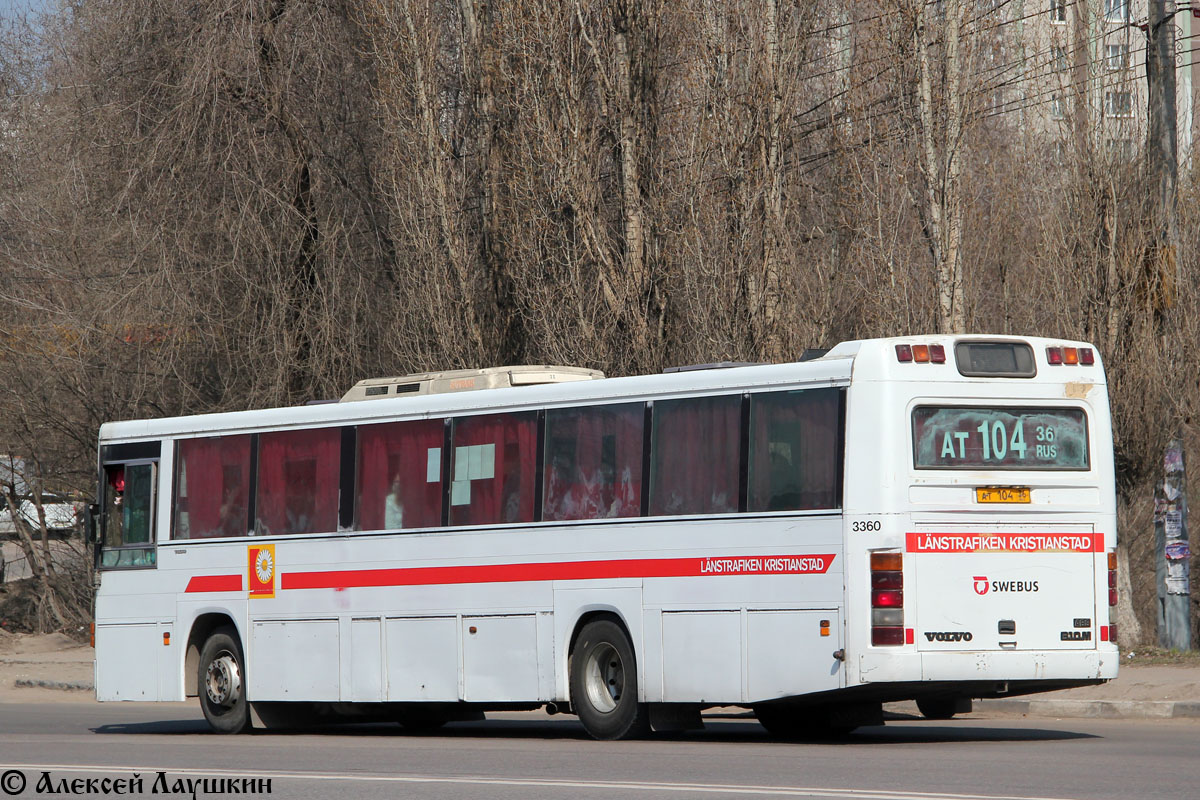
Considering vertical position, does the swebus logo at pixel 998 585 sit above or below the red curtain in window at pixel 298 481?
below

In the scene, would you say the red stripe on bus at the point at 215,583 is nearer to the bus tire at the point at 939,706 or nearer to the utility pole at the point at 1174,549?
the bus tire at the point at 939,706

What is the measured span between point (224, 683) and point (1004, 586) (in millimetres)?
7814

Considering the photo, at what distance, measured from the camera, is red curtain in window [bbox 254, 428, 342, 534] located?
17062 mm

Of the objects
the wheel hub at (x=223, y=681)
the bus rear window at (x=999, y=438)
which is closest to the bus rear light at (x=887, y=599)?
the bus rear window at (x=999, y=438)

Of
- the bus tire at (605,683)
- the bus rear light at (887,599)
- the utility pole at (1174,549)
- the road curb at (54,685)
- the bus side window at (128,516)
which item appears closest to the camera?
the bus rear light at (887,599)

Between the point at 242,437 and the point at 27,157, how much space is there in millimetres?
15798

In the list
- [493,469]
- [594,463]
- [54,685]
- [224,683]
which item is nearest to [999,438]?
[594,463]

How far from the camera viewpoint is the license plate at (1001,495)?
44.9ft

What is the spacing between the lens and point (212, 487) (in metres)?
18.0

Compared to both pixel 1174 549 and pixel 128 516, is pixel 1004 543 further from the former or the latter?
pixel 1174 549

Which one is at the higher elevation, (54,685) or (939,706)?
(939,706)

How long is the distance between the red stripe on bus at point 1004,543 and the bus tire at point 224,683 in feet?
23.7

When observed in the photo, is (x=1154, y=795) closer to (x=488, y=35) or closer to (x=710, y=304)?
(x=710, y=304)

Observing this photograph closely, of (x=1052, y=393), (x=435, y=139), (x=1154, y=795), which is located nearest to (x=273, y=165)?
(x=435, y=139)
